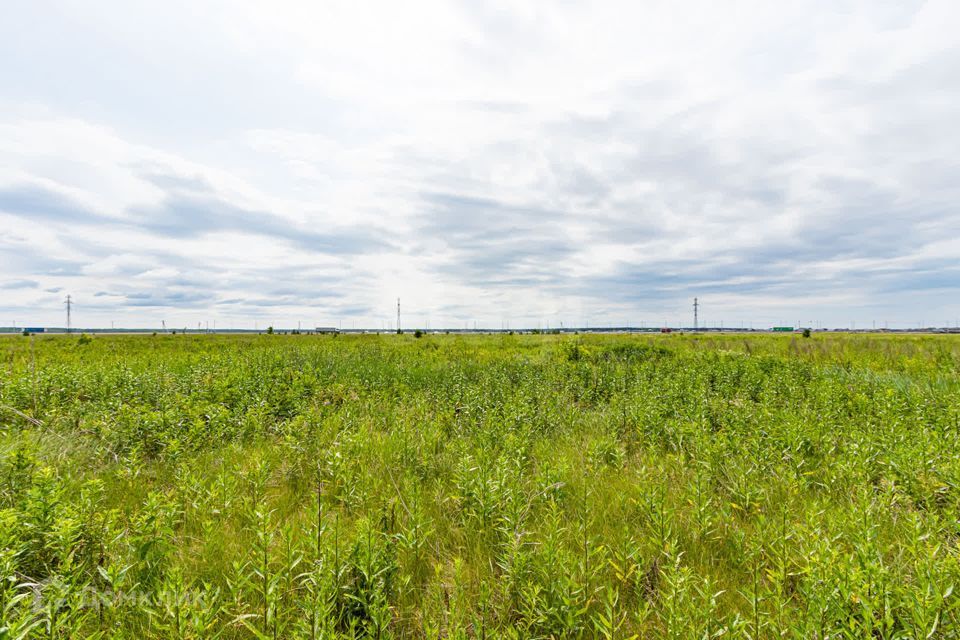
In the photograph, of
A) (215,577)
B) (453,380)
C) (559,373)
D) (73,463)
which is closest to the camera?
(215,577)

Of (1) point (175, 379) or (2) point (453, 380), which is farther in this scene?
(2) point (453, 380)

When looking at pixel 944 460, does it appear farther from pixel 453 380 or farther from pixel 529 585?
pixel 453 380

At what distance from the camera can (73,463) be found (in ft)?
15.0

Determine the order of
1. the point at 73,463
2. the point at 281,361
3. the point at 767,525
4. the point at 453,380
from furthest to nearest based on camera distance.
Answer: the point at 281,361 < the point at 453,380 < the point at 73,463 < the point at 767,525

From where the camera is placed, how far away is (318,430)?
6.11m

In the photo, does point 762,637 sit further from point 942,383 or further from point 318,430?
point 942,383

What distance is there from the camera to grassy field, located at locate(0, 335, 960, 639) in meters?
2.38

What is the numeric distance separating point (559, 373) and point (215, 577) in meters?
10.0

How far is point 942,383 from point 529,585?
12.8 metres

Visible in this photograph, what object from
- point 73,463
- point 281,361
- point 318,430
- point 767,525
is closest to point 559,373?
point 318,430

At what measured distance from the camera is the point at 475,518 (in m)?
3.80

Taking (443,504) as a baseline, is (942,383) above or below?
above

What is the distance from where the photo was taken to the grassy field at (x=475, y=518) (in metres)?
2.38

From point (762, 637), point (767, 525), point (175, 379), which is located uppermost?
point (175, 379)
